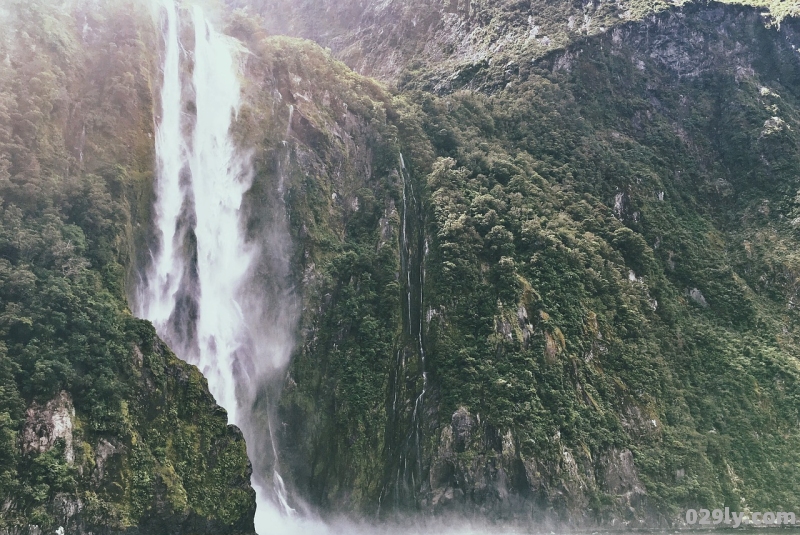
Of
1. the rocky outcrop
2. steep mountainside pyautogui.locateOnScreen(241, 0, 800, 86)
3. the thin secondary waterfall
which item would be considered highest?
steep mountainside pyautogui.locateOnScreen(241, 0, 800, 86)

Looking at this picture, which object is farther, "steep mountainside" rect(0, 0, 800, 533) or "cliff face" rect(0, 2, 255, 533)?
"steep mountainside" rect(0, 0, 800, 533)

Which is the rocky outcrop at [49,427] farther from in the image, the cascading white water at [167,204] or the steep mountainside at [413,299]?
the cascading white water at [167,204]

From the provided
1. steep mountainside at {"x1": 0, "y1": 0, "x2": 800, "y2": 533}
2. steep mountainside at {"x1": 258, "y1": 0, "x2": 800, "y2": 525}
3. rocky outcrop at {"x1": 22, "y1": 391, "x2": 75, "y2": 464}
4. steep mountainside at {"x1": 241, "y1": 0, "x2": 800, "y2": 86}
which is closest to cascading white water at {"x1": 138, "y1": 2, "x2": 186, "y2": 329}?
steep mountainside at {"x1": 0, "y1": 0, "x2": 800, "y2": 533}

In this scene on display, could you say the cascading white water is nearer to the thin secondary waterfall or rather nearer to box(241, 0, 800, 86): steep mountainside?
the thin secondary waterfall

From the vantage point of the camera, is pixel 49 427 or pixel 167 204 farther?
pixel 167 204

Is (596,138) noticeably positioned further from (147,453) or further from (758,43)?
(147,453)

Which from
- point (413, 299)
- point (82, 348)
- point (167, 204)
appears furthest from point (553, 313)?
point (82, 348)

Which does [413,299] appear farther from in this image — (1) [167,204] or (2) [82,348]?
(2) [82,348]
